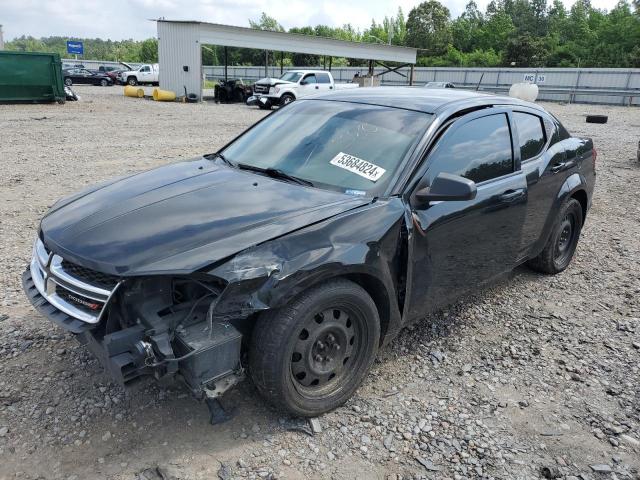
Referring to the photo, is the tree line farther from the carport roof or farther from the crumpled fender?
the crumpled fender

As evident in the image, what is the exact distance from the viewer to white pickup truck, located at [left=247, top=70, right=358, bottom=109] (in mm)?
23531

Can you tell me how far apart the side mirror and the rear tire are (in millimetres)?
2101

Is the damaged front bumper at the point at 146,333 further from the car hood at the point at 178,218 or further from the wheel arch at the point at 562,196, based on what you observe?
the wheel arch at the point at 562,196

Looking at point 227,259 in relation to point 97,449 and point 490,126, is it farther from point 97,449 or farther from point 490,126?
point 490,126

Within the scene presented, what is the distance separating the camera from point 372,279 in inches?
110

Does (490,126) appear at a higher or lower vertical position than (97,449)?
higher

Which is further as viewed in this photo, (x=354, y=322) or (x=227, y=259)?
(x=354, y=322)

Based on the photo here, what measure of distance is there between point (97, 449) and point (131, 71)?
41227 millimetres

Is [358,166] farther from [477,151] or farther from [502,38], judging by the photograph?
[502,38]

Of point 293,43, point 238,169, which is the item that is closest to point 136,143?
point 238,169

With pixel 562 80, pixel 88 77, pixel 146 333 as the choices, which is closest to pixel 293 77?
pixel 88 77

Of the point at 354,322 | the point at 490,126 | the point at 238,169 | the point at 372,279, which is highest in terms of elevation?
the point at 490,126

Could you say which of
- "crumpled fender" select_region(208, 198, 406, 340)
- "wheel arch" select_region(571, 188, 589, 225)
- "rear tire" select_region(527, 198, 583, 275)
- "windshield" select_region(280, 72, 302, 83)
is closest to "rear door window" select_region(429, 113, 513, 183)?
"crumpled fender" select_region(208, 198, 406, 340)

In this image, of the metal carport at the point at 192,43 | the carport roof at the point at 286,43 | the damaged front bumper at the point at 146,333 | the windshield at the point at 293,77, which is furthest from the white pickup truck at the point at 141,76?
the damaged front bumper at the point at 146,333
